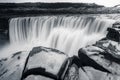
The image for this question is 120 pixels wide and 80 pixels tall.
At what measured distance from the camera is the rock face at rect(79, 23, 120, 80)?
23.8 ft

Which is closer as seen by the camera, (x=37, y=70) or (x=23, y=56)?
(x=37, y=70)

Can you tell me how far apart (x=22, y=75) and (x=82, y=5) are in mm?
18338

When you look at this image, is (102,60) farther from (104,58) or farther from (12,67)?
(12,67)

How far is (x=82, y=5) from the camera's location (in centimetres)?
2430

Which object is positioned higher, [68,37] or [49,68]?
[49,68]

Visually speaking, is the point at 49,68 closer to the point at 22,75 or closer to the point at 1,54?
the point at 22,75

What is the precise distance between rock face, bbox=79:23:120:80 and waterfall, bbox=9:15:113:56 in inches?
151

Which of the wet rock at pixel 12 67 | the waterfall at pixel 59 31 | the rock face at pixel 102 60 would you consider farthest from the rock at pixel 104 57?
the waterfall at pixel 59 31

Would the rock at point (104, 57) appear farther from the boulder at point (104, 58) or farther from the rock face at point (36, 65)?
the rock face at point (36, 65)

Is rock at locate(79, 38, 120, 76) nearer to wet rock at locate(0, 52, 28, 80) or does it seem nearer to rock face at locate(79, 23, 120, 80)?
rock face at locate(79, 23, 120, 80)

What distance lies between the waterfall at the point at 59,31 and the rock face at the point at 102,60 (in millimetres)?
3839

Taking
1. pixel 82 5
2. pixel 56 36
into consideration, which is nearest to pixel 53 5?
pixel 82 5

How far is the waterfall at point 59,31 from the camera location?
13383 millimetres

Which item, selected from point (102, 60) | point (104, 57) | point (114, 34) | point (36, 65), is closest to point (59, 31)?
point (114, 34)
